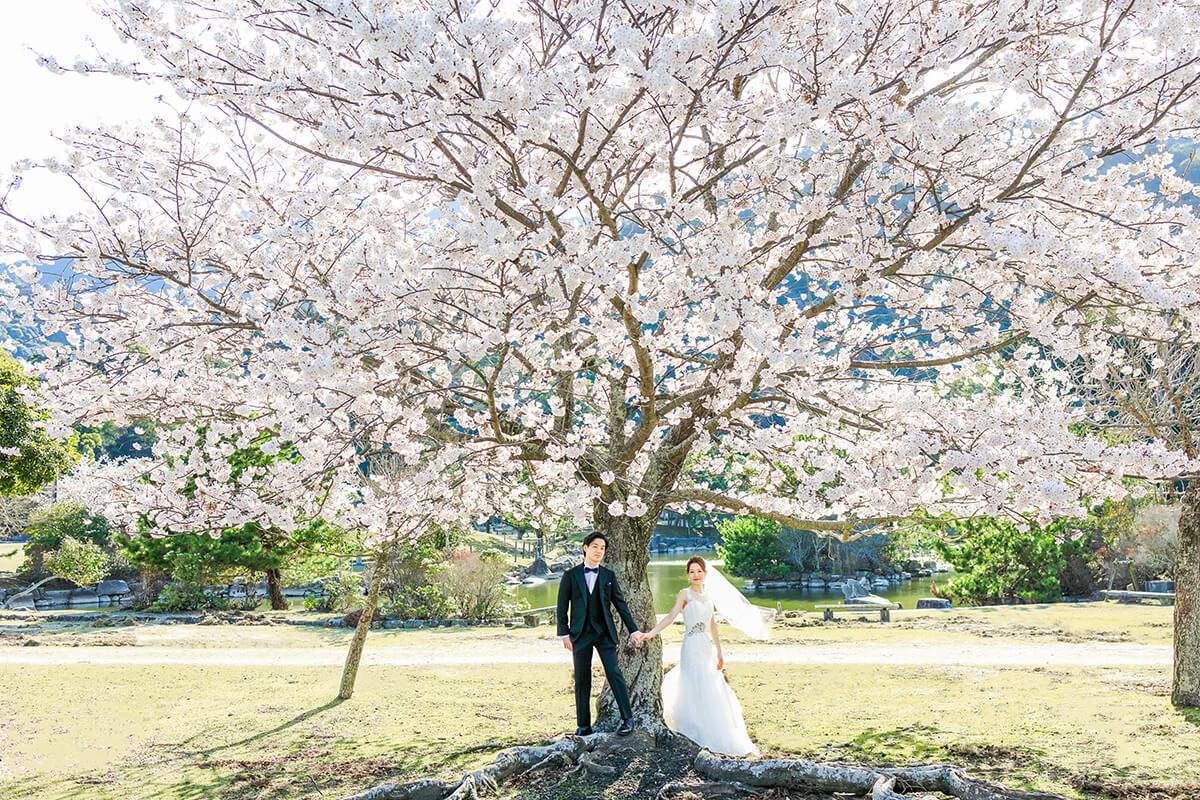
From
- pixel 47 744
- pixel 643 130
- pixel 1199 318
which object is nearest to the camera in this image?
pixel 1199 318

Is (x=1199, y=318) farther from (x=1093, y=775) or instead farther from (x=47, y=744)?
(x=47, y=744)

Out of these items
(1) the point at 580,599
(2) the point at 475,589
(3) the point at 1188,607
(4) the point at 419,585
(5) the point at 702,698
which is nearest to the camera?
(1) the point at 580,599

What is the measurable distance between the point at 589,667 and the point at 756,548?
85.4 ft

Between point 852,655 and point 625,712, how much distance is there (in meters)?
7.56

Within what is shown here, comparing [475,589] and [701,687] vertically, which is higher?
[475,589]

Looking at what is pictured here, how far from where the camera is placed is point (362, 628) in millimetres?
9312

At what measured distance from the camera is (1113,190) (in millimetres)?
6398

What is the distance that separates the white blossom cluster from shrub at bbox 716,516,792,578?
23660mm

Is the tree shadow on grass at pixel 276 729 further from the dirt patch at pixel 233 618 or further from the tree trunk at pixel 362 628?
the dirt patch at pixel 233 618

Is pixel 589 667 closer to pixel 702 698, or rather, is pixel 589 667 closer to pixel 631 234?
pixel 702 698

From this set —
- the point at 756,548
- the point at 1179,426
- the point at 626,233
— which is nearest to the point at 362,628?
the point at 626,233

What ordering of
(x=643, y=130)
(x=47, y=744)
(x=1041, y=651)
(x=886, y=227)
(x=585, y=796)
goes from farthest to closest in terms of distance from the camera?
(x=1041, y=651), (x=47, y=744), (x=643, y=130), (x=886, y=227), (x=585, y=796)

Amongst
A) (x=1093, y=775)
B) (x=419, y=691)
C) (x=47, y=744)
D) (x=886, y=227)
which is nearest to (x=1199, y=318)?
(x=886, y=227)

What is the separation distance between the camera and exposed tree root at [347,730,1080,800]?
15.5ft
